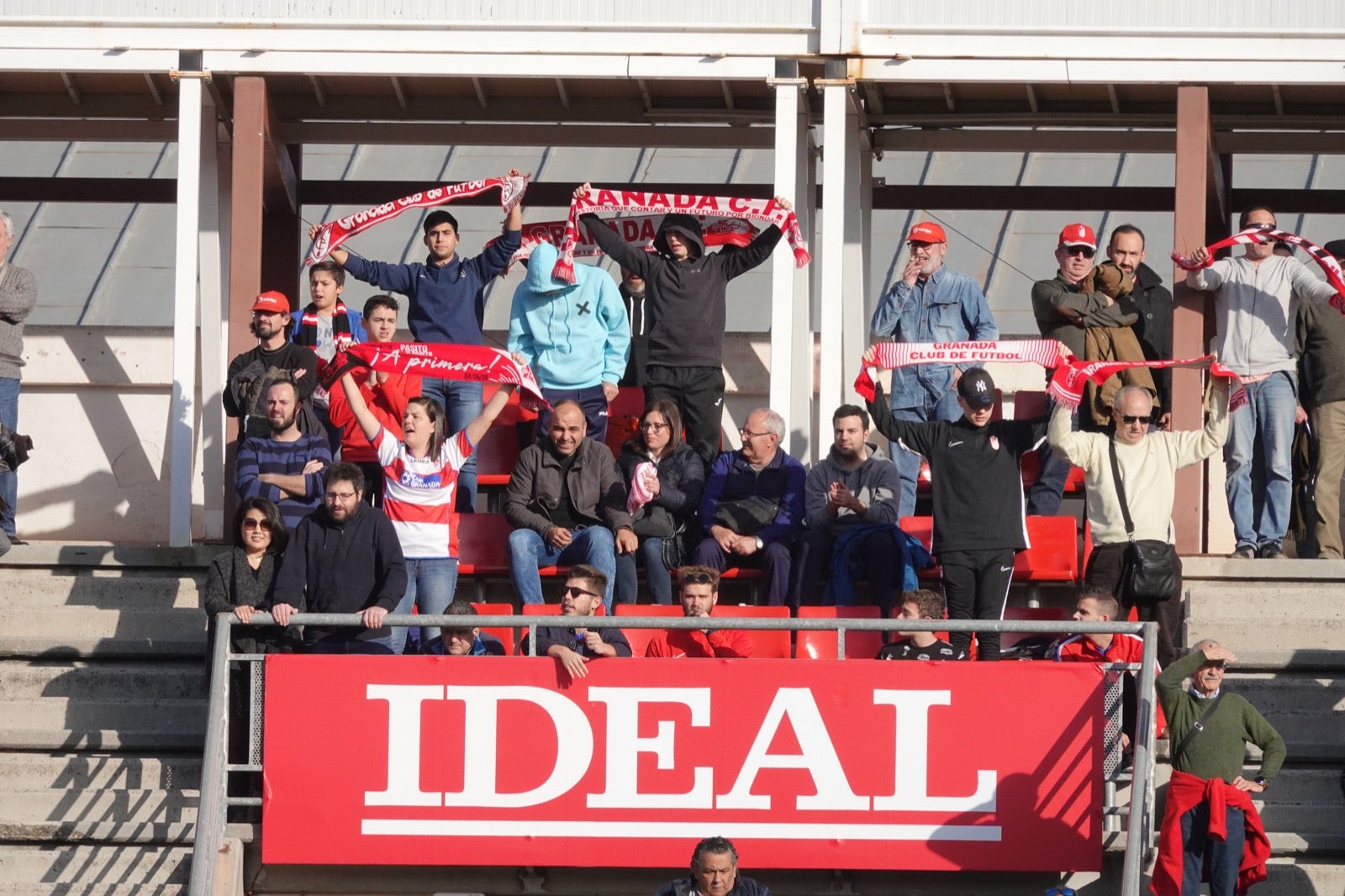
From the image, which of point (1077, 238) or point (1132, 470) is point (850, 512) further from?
point (1077, 238)

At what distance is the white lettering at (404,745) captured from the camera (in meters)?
10.4

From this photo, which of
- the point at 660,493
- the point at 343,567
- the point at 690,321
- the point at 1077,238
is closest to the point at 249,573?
the point at 343,567

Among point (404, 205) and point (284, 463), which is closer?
point (284, 463)

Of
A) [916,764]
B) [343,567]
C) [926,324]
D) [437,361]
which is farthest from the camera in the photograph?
[926,324]

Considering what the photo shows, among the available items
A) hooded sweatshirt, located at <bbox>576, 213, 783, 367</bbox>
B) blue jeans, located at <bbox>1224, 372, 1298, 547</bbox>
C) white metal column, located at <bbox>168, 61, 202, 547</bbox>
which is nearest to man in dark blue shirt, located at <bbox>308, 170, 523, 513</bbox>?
hooded sweatshirt, located at <bbox>576, 213, 783, 367</bbox>

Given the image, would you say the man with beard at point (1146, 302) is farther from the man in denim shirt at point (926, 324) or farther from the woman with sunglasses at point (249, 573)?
the woman with sunglasses at point (249, 573)

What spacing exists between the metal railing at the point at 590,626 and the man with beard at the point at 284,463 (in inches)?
63.8

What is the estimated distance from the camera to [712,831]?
10383mm

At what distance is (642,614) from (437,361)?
6.99ft

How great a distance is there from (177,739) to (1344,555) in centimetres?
657

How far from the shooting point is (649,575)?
1236cm

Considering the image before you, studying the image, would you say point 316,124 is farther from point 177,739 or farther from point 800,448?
point 177,739

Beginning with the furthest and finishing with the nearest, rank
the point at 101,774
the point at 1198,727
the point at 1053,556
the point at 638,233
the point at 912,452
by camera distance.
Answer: the point at 638,233
the point at 912,452
the point at 1053,556
the point at 101,774
the point at 1198,727

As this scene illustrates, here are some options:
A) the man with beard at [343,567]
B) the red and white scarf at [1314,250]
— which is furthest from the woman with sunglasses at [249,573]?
the red and white scarf at [1314,250]
